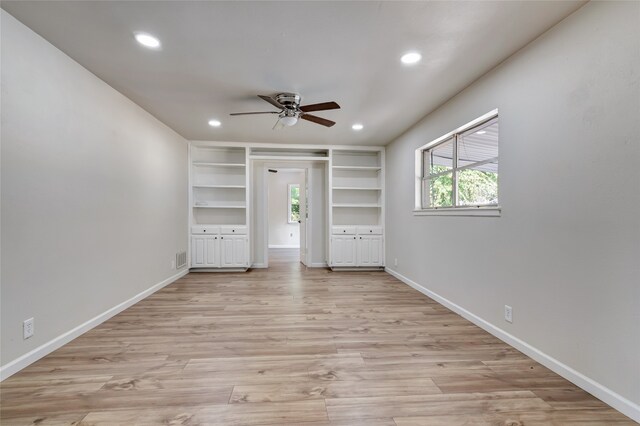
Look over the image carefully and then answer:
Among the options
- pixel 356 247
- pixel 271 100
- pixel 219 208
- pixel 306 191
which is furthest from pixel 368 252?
pixel 271 100

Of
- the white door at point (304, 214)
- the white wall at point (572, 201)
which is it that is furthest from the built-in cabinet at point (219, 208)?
the white wall at point (572, 201)

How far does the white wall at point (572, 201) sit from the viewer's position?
Answer: 1.45 meters

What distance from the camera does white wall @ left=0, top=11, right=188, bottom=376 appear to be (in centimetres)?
180

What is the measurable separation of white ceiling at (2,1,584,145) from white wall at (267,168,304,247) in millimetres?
5673

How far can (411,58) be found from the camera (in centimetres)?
225

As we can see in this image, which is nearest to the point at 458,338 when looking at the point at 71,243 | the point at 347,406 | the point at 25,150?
the point at 347,406

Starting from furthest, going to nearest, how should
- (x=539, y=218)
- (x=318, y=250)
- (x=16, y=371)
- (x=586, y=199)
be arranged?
1. (x=318, y=250)
2. (x=539, y=218)
3. (x=16, y=371)
4. (x=586, y=199)

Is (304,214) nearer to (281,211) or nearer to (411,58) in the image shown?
(281,211)

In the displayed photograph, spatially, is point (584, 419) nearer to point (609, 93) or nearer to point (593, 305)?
point (593, 305)

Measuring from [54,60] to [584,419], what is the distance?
4.13 m

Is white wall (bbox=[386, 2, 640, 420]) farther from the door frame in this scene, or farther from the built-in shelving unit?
the door frame

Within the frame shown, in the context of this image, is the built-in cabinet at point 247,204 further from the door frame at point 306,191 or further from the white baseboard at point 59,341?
the white baseboard at point 59,341

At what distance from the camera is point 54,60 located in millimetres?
2115

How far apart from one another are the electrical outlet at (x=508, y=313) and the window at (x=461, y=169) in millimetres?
830
